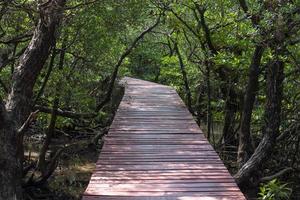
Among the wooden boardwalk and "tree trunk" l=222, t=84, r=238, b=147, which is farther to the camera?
"tree trunk" l=222, t=84, r=238, b=147

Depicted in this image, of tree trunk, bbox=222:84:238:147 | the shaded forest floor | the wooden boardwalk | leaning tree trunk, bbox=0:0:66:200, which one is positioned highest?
leaning tree trunk, bbox=0:0:66:200

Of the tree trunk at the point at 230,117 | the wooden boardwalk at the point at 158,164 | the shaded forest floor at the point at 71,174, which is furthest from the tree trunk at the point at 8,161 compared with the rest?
the tree trunk at the point at 230,117

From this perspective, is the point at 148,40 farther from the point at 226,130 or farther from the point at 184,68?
the point at 226,130

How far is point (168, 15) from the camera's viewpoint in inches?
441

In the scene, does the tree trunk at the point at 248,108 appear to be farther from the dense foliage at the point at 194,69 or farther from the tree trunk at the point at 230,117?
the tree trunk at the point at 230,117

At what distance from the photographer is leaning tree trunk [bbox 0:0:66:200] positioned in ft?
15.2

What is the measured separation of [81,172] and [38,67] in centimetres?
404

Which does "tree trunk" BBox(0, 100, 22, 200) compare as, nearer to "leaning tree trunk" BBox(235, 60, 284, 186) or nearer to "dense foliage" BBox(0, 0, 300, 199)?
"dense foliage" BBox(0, 0, 300, 199)

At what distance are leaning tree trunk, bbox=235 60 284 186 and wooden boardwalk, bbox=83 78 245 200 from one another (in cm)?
93

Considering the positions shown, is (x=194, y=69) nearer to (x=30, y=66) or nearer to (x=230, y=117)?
(x=230, y=117)

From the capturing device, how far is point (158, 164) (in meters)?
5.20

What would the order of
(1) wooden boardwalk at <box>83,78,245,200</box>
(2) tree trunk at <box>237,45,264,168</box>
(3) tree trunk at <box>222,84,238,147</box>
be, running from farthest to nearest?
Answer: (3) tree trunk at <box>222,84,238,147</box> → (2) tree trunk at <box>237,45,264,168</box> → (1) wooden boardwalk at <box>83,78,245,200</box>

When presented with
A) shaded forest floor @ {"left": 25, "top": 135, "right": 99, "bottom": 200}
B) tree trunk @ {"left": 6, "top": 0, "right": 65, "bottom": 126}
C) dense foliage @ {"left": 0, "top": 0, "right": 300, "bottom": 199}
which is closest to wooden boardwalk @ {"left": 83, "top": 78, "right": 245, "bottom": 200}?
dense foliage @ {"left": 0, "top": 0, "right": 300, "bottom": 199}

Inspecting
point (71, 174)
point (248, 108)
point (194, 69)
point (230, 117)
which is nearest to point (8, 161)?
point (248, 108)
